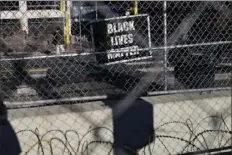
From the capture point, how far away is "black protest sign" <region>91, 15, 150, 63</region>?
5.53 meters

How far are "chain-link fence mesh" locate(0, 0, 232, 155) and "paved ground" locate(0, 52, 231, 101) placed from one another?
0.01 m

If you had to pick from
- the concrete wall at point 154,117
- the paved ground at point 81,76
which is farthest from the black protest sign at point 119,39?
the concrete wall at point 154,117

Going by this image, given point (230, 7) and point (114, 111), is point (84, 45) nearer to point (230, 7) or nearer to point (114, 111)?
point (114, 111)

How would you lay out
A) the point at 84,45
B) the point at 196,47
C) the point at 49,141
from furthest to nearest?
the point at 196,47, the point at 84,45, the point at 49,141

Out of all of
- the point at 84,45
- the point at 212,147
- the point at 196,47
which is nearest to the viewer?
the point at 212,147

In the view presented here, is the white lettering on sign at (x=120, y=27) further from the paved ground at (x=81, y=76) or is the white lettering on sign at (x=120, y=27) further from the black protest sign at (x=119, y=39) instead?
the paved ground at (x=81, y=76)

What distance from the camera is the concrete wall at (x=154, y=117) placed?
4371 millimetres

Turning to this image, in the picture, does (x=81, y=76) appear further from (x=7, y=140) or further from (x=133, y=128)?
(x=7, y=140)

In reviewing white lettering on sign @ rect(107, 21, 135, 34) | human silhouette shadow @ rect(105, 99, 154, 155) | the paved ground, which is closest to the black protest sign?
white lettering on sign @ rect(107, 21, 135, 34)

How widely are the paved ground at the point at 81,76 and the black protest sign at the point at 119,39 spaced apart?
0.12 metres

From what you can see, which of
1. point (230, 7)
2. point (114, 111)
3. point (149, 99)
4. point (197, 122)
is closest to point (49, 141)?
point (114, 111)

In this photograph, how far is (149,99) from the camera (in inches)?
199

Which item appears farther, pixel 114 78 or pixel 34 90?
pixel 114 78

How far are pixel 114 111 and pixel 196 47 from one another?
6.39 feet
